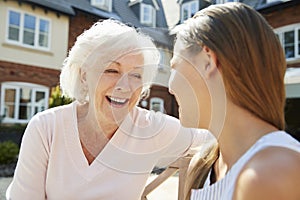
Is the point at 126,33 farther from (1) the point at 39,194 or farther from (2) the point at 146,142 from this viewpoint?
(1) the point at 39,194

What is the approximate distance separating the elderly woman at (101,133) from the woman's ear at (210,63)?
1.76 ft

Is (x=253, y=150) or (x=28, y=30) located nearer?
(x=253, y=150)

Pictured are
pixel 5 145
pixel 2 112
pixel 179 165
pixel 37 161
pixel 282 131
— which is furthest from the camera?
pixel 2 112

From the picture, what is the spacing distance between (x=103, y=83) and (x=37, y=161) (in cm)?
40

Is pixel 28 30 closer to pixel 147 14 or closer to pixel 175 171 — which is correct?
pixel 147 14

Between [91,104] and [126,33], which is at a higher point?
[126,33]

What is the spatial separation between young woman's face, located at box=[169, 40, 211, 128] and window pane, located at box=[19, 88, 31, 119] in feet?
28.3

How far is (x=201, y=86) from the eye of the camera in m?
0.77

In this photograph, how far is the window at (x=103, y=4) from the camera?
1110 cm

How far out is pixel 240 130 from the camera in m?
0.75

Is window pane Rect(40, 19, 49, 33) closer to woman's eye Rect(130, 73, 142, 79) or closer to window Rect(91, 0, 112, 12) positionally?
window Rect(91, 0, 112, 12)

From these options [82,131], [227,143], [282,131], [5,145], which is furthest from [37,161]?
[5,145]

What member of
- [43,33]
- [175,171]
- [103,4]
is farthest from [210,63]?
[103,4]

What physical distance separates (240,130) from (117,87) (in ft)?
2.27
